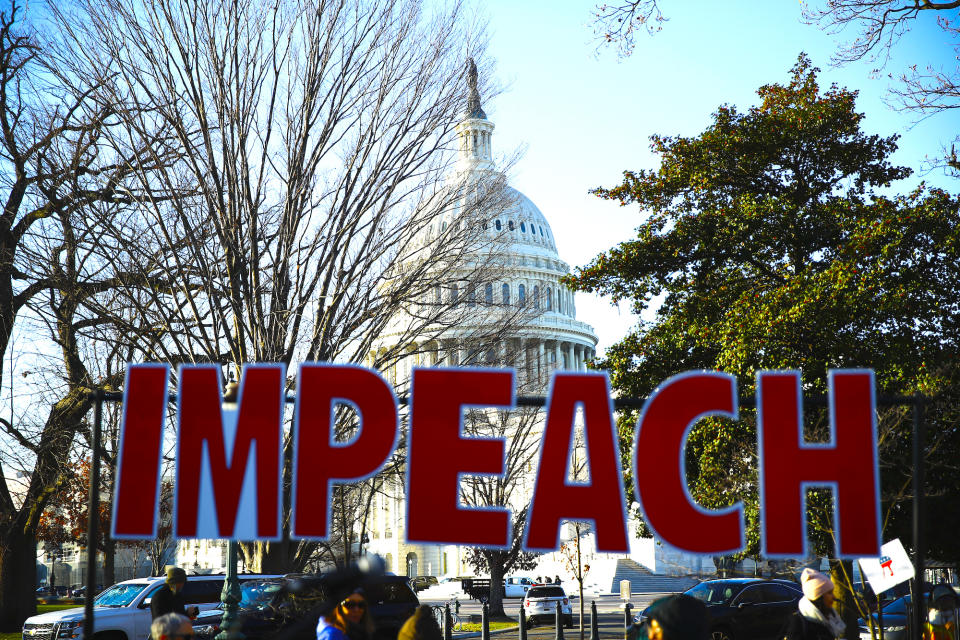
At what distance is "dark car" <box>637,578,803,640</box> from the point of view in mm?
17672

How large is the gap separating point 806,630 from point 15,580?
23145 millimetres

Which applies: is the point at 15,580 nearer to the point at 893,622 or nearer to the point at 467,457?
the point at 893,622

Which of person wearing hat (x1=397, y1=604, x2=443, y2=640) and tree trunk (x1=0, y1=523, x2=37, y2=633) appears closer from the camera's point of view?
person wearing hat (x1=397, y1=604, x2=443, y2=640)

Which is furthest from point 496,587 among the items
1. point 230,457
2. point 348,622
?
point 348,622

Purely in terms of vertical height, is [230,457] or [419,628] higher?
[230,457]

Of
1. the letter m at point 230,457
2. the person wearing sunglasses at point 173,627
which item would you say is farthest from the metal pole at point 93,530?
the person wearing sunglasses at point 173,627

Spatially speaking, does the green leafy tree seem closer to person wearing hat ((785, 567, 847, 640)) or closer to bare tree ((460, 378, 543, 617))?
bare tree ((460, 378, 543, 617))

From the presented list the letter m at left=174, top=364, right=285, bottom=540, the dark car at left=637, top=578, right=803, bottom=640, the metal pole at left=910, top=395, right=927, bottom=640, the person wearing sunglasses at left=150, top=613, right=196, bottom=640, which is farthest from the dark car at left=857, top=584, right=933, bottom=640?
the person wearing sunglasses at left=150, top=613, right=196, bottom=640

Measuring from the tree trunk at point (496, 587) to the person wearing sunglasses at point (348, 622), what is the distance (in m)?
26.8

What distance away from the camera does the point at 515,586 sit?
163 feet

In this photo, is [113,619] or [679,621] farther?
[113,619]

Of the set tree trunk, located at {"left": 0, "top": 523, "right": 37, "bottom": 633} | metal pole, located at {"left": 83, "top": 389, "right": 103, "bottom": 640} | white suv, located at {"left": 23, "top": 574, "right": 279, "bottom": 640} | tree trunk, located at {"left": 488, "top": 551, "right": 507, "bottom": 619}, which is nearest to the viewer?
metal pole, located at {"left": 83, "top": 389, "right": 103, "bottom": 640}

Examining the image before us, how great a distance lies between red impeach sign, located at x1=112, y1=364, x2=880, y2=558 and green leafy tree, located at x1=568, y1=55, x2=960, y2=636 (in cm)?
982

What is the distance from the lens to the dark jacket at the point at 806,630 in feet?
23.4
